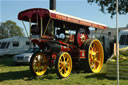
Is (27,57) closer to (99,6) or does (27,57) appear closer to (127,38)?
(127,38)

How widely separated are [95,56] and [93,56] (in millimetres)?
223

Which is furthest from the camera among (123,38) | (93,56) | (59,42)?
(123,38)

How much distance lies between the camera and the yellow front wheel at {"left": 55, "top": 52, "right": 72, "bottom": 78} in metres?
7.14

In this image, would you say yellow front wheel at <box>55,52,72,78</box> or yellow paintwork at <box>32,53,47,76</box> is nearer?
yellow front wheel at <box>55,52,72,78</box>

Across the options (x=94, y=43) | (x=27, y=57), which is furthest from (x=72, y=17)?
(x=27, y=57)

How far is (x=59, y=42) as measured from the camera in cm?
792

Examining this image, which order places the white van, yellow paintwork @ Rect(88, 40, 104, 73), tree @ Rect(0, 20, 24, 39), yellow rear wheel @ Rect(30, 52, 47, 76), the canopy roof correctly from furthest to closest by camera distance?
tree @ Rect(0, 20, 24, 39)
the white van
yellow paintwork @ Rect(88, 40, 104, 73)
yellow rear wheel @ Rect(30, 52, 47, 76)
the canopy roof

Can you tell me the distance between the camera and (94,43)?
9938 mm

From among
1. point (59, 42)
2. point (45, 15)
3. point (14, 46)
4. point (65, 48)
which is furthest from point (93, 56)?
point (14, 46)

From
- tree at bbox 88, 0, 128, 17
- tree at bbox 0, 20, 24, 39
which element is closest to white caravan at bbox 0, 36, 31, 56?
tree at bbox 88, 0, 128, 17

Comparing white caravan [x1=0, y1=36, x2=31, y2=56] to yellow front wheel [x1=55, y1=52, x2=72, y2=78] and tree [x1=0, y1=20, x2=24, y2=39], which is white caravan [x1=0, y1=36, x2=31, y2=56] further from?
tree [x1=0, y1=20, x2=24, y2=39]

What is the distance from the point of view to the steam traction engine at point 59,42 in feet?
24.4

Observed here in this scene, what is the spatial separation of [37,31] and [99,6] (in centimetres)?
1709

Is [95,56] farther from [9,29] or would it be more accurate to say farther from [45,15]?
[9,29]
